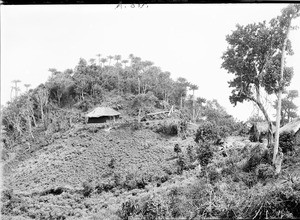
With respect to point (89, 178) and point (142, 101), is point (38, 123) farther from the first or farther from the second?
point (89, 178)

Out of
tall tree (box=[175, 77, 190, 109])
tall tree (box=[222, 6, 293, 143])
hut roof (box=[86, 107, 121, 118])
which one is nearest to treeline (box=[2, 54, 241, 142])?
tall tree (box=[175, 77, 190, 109])

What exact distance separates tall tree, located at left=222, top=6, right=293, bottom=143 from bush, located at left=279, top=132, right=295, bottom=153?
164 centimetres

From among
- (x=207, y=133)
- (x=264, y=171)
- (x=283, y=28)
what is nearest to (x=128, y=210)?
(x=264, y=171)

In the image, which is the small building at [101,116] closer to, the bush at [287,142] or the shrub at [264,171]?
the bush at [287,142]

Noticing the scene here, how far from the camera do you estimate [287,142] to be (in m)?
11.8

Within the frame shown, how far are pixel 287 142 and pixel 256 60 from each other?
429 cm

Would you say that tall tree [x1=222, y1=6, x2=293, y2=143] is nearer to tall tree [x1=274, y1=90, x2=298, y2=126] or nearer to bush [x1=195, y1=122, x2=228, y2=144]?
bush [x1=195, y1=122, x2=228, y2=144]

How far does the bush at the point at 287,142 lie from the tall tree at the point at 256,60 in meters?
1.64

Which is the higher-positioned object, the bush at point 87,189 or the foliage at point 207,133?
the foliage at point 207,133

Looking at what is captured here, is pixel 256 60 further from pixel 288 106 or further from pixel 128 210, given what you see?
pixel 288 106

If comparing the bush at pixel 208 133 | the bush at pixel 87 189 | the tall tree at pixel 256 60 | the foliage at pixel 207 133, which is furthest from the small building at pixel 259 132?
the bush at pixel 87 189

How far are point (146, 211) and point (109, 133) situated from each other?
62.9 ft

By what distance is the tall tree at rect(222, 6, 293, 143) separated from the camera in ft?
34.2

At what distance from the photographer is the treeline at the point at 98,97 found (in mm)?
33219
